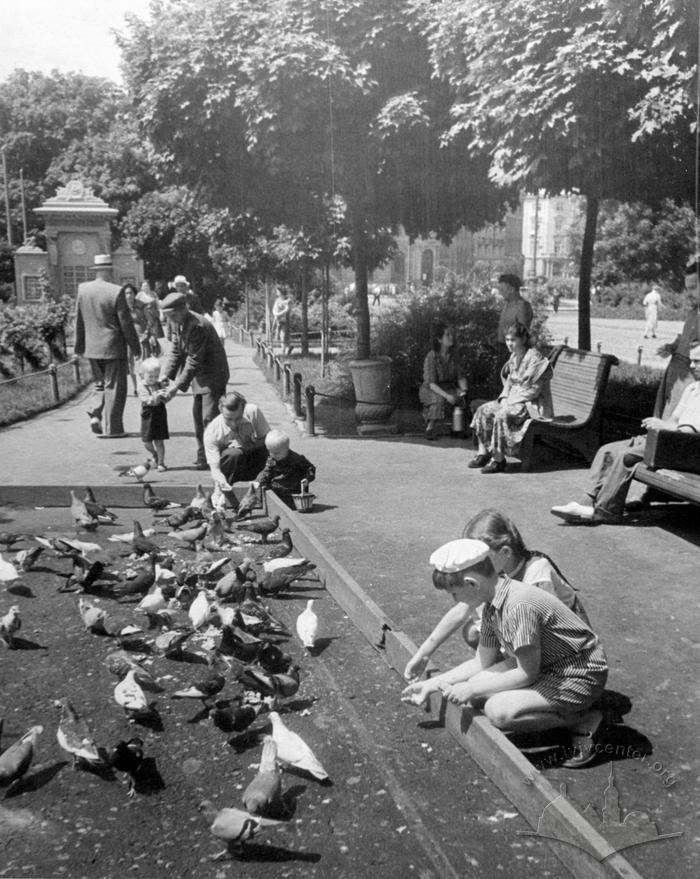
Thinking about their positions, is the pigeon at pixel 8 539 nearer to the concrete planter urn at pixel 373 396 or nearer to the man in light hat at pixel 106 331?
the man in light hat at pixel 106 331

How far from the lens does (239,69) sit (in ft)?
39.1

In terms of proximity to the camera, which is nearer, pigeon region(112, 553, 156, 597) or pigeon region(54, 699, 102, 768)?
pigeon region(54, 699, 102, 768)

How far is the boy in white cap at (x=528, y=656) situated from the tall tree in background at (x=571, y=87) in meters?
6.40

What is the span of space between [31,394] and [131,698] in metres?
12.3

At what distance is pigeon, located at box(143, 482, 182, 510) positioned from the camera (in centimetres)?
809

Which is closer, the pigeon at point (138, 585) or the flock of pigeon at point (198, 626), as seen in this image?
the flock of pigeon at point (198, 626)

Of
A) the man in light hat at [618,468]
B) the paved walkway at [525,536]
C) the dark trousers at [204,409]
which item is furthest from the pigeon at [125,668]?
the dark trousers at [204,409]

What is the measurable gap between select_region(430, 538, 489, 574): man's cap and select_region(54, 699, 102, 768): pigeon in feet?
4.75

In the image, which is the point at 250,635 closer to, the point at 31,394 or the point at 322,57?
the point at 322,57

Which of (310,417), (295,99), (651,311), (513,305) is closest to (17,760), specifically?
(310,417)

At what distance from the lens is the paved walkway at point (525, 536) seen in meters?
4.14

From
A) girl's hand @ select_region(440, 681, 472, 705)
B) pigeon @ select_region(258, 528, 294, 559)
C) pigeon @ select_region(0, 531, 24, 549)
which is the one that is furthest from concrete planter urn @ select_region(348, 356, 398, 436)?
girl's hand @ select_region(440, 681, 472, 705)

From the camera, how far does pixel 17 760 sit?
3.60 m

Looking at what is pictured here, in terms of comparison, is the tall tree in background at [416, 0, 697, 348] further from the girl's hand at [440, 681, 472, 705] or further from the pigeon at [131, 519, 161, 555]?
the girl's hand at [440, 681, 472, 705]
